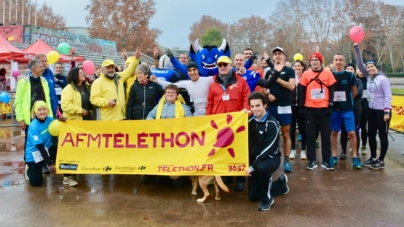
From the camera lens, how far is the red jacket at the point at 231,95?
573cm

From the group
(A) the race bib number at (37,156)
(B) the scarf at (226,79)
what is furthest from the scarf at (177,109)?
(A) the race bib number at (37,156)

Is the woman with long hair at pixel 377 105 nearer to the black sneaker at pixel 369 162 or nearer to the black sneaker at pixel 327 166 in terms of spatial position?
the black sneaker at pixel 369 162

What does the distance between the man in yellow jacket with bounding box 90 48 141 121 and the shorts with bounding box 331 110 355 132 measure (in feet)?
12.7

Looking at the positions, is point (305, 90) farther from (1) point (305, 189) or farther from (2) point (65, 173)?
(2) point (65, 173)

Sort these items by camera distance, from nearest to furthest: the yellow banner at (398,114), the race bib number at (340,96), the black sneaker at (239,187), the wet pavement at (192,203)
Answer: the wet pavement at (192,203) < the black sneaker at (239,187) < the race bib number at (340,96) < the yellow banner at (398,114)

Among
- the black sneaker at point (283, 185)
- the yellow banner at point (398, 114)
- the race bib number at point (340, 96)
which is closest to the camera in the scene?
the black sneaker at point (283, 185)

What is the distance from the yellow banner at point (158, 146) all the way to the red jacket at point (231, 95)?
0.37 meters

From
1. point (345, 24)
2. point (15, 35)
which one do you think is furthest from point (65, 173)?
point (345, 24)

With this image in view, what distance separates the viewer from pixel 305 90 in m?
6.83

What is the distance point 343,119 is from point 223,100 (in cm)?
274

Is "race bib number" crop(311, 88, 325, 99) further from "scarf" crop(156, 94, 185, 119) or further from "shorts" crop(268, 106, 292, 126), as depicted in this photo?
"scarf" crop(156, 94, 185, 119)

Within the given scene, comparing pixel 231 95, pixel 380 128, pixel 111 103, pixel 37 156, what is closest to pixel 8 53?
pixel 37 156

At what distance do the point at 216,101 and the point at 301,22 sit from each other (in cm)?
5273

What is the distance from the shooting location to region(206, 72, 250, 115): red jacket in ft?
18.8
